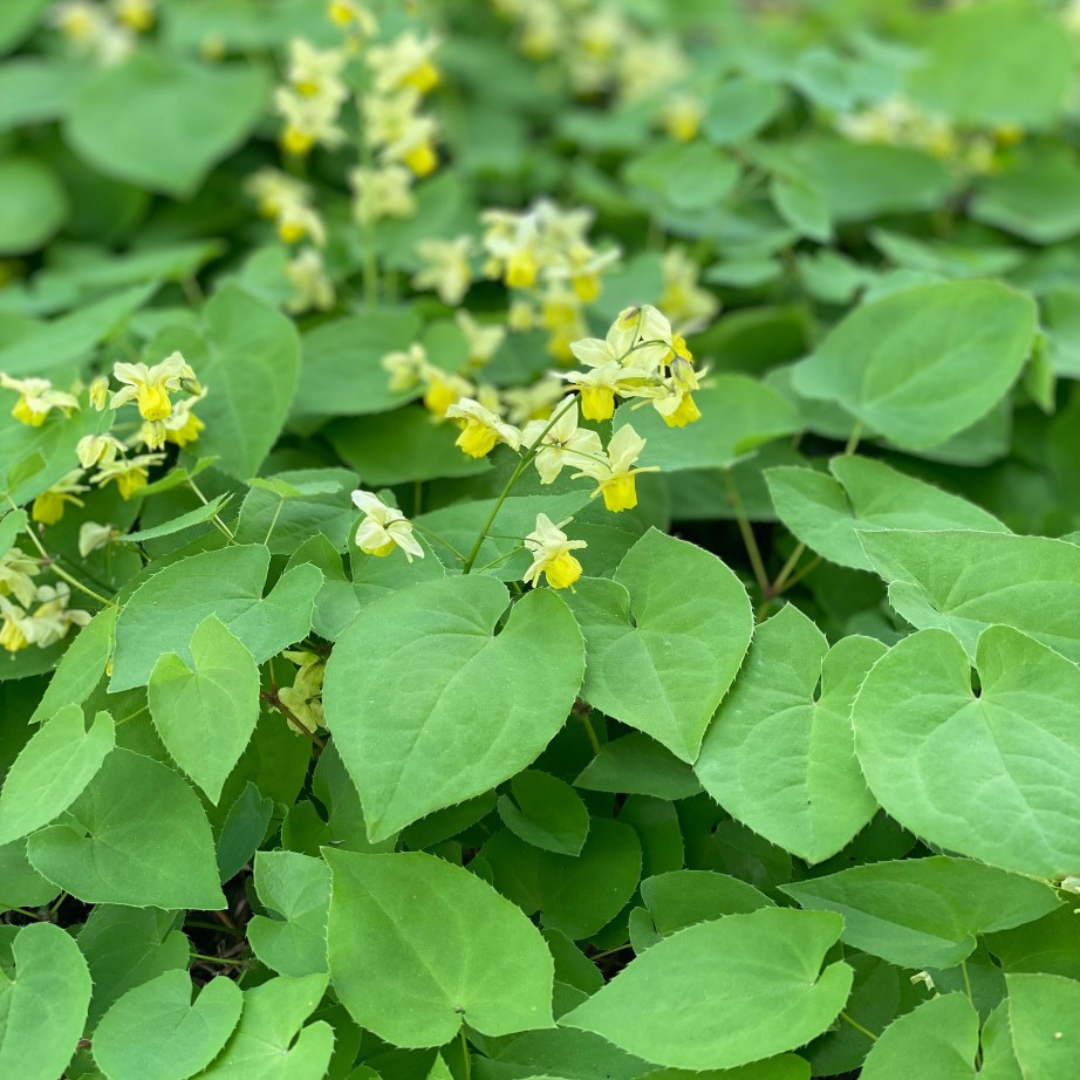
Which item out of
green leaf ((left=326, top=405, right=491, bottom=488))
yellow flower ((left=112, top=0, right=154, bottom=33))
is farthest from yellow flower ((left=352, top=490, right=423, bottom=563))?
yellow flower ((left=112, top=0, right=154, bottom=33))

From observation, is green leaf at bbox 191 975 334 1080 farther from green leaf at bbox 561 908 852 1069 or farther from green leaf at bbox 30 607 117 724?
green leaf at bbox 30 607 117 724

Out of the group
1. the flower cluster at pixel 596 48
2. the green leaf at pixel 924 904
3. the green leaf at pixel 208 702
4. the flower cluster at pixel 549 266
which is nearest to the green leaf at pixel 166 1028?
the green leaf at pixel 208 702

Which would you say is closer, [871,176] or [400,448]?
[400,448]

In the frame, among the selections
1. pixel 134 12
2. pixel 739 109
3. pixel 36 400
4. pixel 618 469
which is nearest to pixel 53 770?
pixel 36 400

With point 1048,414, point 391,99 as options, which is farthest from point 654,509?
point 391,99

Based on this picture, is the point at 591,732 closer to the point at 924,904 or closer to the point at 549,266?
the point at 924,904

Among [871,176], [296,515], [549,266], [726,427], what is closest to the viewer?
[296,515]
